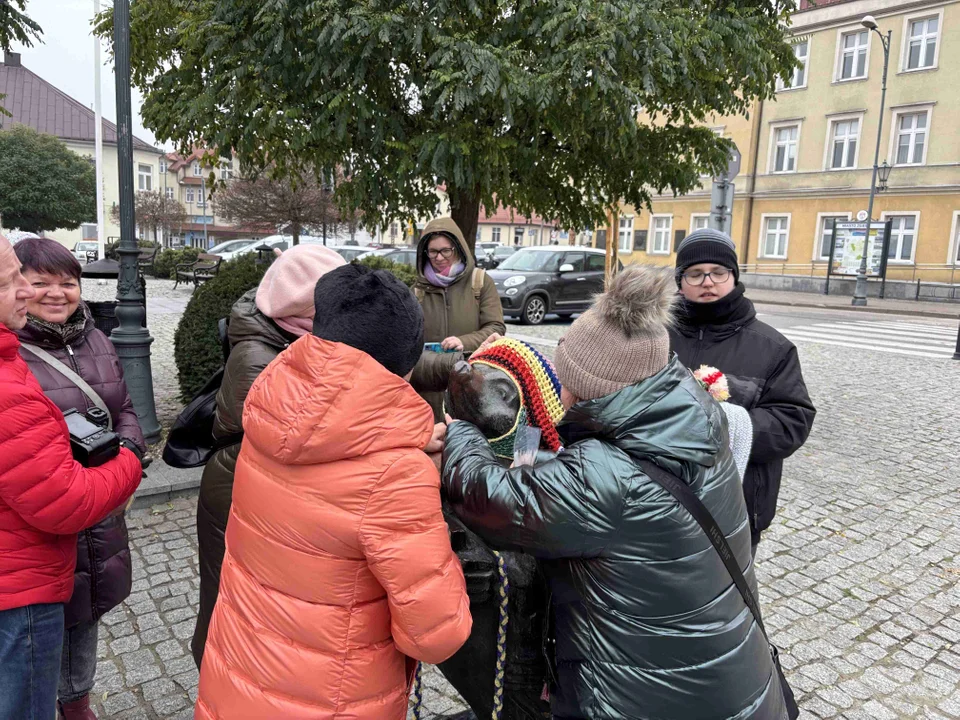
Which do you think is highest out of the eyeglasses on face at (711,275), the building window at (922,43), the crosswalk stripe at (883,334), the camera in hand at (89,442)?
the building window at (922,43)

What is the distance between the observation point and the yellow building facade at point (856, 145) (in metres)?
27.2

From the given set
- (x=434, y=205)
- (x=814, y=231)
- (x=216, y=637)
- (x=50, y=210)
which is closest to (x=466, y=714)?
(x=216, y=637)

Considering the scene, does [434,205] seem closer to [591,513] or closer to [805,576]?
[805,576]

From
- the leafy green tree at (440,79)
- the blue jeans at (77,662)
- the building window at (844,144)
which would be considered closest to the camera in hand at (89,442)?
the blue jeans at (77,662)

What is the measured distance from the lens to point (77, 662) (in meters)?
2.35

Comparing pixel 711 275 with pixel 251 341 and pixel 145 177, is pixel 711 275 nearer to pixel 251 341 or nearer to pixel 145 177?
pixel 251 341

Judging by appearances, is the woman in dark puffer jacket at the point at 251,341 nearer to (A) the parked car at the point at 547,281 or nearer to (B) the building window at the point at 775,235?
(A) the parked car at the point at 547,281

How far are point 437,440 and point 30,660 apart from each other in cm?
127

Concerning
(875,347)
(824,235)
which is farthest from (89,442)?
(824,235)

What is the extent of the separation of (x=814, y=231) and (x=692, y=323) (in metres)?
32.3

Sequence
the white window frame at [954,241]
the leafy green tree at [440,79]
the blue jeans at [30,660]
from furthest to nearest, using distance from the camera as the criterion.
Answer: the white window frame at [954,241], the leafy green tree at [440,79], the blue jeans at [30,660]

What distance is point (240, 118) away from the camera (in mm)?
5691

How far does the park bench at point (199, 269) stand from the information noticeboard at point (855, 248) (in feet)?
73.4

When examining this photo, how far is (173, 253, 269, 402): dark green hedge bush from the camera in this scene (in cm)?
582
